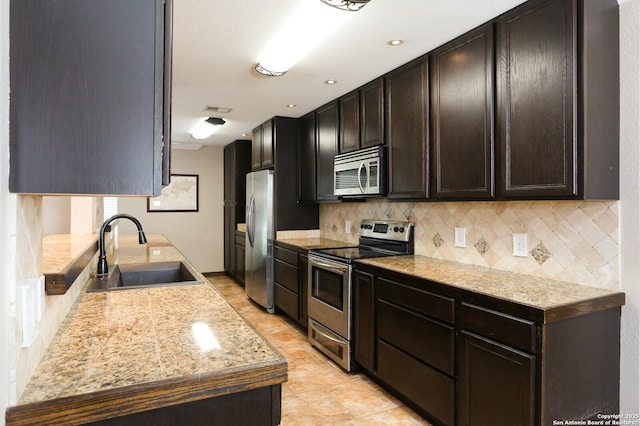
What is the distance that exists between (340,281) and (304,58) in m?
1.68

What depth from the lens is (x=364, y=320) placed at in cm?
286

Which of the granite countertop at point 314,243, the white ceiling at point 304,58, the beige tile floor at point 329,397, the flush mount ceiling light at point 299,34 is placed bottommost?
the beige tile floor at point 329,397

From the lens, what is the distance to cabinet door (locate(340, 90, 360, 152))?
3432 millimetres

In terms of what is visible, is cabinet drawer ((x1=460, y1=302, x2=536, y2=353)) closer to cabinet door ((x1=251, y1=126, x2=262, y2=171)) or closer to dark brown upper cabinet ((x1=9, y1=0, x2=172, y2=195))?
dark brown upper cabinet ((x1=9, y1=0, x2=172, y2=195))

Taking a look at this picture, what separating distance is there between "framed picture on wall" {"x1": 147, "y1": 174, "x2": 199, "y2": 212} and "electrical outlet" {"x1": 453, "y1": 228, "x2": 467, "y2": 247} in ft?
16.6

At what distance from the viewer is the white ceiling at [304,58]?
2023 millimetres

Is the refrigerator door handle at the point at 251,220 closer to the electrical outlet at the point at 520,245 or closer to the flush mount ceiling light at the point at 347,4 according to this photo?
the electrical outlet at the point at 520,245

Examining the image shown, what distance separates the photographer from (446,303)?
2074 mm

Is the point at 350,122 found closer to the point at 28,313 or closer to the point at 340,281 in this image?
the point at 340,281

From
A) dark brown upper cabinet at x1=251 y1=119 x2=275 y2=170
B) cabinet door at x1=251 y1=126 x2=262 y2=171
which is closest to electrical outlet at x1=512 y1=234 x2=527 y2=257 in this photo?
dark brown upper cabinet at x1=251 y1=119 x2=275 y2=170

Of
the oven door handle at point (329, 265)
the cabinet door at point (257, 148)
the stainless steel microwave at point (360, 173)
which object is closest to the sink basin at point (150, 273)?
the oven door handle at point (329, 265)

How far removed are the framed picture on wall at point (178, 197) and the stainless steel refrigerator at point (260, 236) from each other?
2.07m

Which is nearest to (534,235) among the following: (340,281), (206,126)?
(340,281)

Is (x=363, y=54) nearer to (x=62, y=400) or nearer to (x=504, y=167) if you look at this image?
(x=504, y=167)
